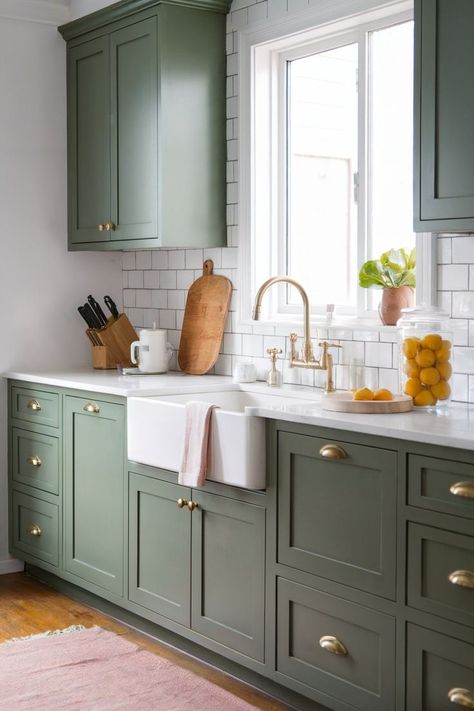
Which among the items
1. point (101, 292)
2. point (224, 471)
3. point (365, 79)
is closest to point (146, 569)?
point (224, 471)

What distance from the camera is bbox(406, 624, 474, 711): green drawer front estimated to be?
2553mm

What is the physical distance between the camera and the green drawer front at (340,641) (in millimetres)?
2805

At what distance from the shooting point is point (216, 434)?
331 cm

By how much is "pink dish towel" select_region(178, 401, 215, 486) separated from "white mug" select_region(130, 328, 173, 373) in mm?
1147

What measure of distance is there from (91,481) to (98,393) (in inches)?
15.1

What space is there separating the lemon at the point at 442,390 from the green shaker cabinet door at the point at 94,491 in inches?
50.2

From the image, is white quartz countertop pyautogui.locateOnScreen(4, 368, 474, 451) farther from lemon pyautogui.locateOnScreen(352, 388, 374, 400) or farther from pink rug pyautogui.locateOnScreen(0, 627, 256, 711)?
pink rug pyautogui.locateOnScreen(0, 627, 256, 711)

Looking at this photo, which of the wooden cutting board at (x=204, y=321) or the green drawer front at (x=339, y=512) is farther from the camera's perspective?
the wooden cutting board at (x=204, y=321)

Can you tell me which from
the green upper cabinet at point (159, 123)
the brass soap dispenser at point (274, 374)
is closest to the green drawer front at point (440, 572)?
the brass soap dispenser at point (274, 374)

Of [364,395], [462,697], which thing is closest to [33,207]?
[364,395]

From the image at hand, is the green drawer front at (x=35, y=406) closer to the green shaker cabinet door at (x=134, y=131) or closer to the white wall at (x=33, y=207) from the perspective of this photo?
the white wall at (x=33, y=207)

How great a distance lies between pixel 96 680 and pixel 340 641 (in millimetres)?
976

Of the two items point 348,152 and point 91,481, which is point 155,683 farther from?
point 348,152

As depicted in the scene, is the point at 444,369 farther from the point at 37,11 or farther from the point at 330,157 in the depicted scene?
the point at 37,11
